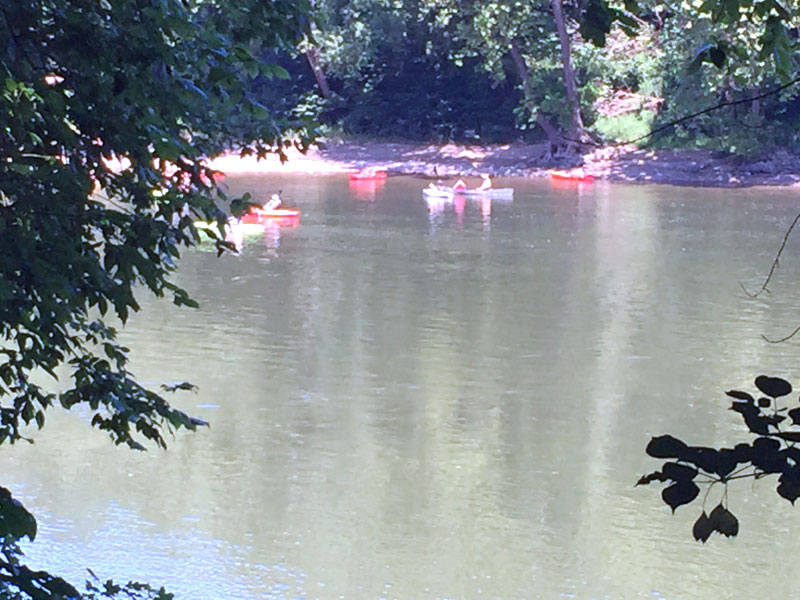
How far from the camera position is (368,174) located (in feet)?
109

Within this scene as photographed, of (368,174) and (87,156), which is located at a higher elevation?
(87,156)

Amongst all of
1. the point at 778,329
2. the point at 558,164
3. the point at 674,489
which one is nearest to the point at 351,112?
the point at 558,164

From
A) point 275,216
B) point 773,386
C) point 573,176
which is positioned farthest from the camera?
point 573,176

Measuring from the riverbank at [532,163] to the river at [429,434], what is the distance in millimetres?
12365

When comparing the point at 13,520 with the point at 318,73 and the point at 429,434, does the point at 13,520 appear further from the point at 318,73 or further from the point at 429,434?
the point at 318,73

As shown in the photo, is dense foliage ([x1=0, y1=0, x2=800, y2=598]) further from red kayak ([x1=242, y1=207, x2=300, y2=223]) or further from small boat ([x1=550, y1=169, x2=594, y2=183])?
small boat ([x1=550, y1=169, x2=594, y2=183])

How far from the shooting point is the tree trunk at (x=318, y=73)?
3948cm

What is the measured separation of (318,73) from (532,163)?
826cm

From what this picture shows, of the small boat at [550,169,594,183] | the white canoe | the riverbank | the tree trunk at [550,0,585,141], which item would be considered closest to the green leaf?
the white canoe

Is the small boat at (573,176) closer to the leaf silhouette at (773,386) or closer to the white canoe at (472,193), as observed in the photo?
the white canoe at (472,193)

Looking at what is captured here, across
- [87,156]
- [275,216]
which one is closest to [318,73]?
[275,216]

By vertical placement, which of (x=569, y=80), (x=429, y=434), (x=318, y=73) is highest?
(x=318, y=73)

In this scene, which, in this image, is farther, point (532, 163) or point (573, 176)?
point (532, 163)

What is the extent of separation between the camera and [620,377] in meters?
13.3
